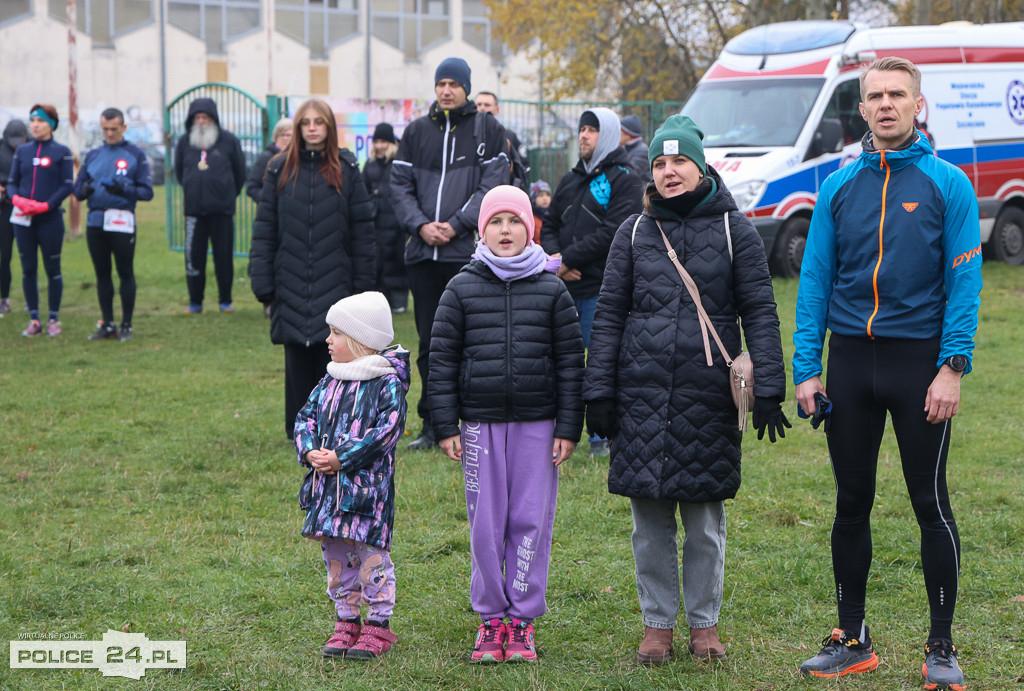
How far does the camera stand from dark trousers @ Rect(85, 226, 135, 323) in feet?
36.1

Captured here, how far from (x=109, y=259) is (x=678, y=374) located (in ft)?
27.9

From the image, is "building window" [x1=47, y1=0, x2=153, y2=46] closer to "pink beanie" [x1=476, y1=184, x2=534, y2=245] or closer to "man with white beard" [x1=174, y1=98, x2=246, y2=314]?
"man with white beard" [x1=174, y1=98, x2=246, y2=314]

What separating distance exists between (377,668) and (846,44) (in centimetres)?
1277

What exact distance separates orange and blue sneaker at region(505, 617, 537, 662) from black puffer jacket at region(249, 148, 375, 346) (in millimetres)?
3037

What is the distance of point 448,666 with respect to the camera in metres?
4.16

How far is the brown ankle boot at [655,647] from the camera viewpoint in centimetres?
417

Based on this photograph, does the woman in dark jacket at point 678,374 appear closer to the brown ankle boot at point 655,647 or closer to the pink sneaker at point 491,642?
the brown ankle boot at point 655,647

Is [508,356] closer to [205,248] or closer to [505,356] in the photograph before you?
[505,356]

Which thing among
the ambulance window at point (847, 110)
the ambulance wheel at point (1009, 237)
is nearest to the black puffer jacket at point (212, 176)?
the ambulance window at point (847, 110)

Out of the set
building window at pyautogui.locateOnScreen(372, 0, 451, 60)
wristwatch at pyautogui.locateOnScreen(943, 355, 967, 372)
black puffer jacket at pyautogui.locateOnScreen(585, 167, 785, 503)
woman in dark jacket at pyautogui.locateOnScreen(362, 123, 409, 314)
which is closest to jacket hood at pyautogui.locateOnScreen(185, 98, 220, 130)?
woman in dark jacket at pyautogui.locateOnScreen(362, 123, 409, 314)

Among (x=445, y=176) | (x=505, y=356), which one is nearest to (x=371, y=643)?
(x=505, y=356)

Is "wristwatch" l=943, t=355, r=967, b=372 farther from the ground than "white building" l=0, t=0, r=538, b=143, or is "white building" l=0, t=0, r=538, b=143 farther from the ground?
→ "white building" l=0, t=0, r=538, b=143

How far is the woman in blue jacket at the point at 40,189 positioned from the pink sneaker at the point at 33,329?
0.59 metres

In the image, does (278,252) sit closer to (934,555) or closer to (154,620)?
(154,620)
